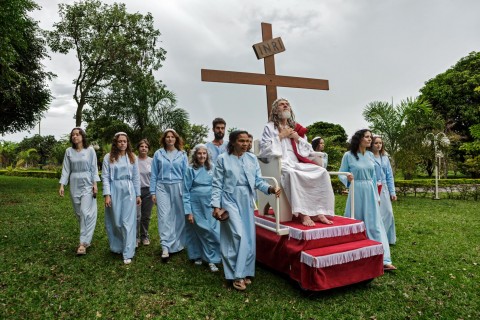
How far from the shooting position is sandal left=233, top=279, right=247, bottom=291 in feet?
14.3

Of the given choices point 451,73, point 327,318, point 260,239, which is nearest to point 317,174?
point 260,239

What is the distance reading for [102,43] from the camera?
1969 cm

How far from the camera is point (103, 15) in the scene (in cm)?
2048

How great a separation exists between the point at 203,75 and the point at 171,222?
8.16ft

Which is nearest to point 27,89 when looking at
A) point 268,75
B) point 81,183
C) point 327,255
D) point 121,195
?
point 81,183

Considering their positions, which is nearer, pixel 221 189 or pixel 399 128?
pixel 221 189

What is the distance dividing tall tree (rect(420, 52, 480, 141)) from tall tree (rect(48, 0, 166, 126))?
21.9m

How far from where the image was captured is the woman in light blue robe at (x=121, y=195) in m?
5.50

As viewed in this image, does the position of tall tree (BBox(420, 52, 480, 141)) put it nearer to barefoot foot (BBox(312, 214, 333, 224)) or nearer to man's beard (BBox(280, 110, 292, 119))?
man's beard (BBox(280, 110, 292, 119))

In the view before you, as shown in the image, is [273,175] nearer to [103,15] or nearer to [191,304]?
[191,304]

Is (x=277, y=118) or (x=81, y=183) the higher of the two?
(x=277, y=118)

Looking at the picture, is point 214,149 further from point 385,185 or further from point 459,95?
point 459,95

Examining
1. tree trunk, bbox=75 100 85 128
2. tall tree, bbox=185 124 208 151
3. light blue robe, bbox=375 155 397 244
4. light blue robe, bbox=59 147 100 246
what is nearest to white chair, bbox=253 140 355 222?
light blue robe, bbox=375 155 397 244

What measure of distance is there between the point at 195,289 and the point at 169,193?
1805mm
